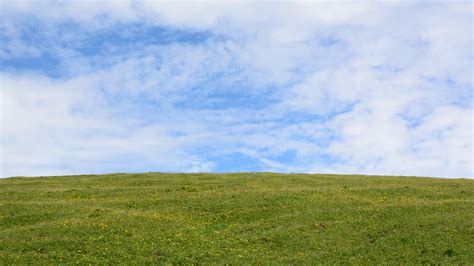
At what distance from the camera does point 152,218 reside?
39062mm

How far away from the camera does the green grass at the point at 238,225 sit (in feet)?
105

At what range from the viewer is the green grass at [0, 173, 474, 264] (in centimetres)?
3191

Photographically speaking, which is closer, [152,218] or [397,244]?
[397,244]

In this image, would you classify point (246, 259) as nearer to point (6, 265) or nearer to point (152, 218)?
point (152, 218)

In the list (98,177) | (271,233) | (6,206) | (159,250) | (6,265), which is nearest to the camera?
(6,265)

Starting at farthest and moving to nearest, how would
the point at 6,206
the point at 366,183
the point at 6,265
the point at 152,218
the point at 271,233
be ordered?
the point at 366,183 → the point at 6,206 → the point at 152,218 → the point at 271,233 → the point at 6,265

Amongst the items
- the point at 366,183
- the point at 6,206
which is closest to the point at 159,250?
the point at 6,206

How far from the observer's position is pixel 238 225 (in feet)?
125

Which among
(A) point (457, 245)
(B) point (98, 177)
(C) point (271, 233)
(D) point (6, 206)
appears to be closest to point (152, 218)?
(C) point (271, 233)

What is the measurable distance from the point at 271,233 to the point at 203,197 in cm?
1189

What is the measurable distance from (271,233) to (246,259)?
194 inches

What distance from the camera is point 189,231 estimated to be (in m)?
36.3

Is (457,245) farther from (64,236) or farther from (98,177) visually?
(98,177)

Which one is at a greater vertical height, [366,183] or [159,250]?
[366,183]
